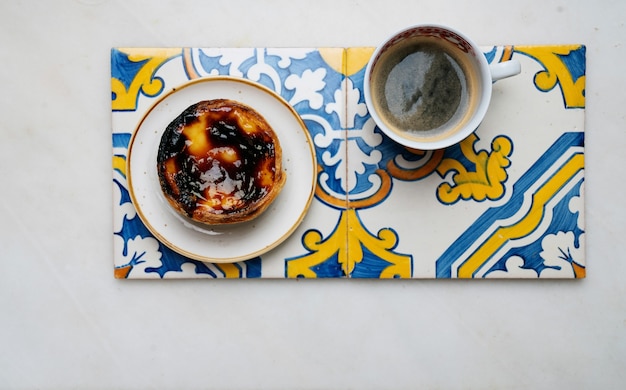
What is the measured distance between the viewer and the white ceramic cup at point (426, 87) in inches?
25.5

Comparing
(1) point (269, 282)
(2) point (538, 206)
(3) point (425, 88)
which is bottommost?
(1) point (269, 282)

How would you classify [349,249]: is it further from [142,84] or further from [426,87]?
[142,84]

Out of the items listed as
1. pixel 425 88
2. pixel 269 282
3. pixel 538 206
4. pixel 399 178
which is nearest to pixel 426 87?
pixel 425 88

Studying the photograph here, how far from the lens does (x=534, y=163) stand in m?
0.70

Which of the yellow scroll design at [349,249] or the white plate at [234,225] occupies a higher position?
the white plate at [234,225]

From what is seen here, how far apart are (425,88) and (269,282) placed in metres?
0.38

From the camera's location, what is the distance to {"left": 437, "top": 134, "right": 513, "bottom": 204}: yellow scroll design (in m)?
0.70

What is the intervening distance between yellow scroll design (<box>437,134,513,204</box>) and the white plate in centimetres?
21

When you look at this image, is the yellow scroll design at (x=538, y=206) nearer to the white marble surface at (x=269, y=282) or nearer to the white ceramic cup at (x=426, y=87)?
the white marble surface at (x=269, y=282)

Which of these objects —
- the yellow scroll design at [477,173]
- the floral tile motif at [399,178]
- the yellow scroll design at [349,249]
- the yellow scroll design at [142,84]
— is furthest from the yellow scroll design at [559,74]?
the yellow scroll design at [142,84]

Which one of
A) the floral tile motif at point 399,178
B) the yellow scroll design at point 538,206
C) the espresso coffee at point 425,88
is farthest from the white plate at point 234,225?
the yellow scroll design at point 538,206

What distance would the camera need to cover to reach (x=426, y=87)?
66cm

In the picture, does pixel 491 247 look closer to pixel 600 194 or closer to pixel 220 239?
pixel 600 194

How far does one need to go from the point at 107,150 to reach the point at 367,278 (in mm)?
462
